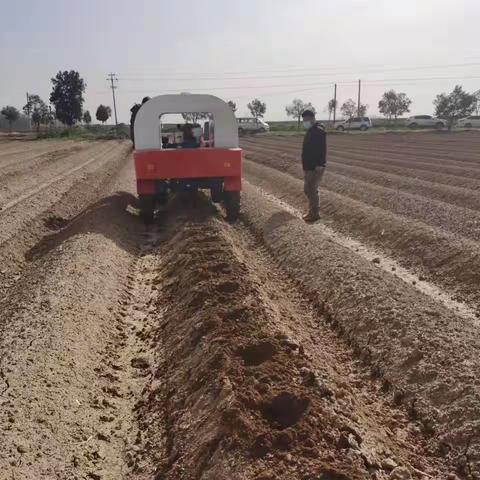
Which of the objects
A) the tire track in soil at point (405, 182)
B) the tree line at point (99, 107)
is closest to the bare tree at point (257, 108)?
the tree line at point (99, 107)

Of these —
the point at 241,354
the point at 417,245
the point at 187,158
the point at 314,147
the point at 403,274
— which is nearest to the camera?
the point at 241,354

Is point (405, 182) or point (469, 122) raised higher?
point (405, 182)

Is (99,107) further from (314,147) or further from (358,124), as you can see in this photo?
(314,147)

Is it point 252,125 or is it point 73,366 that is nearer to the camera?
point 73,366

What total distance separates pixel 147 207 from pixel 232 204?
1645 millimetres

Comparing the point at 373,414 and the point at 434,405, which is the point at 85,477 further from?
the point at 434,405

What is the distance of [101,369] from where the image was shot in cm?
466

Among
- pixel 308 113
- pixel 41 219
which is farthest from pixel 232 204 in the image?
pixel 41 219

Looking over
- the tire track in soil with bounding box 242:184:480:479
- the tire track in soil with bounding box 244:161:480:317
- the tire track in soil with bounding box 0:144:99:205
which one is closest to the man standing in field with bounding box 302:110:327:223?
the tire track in soil with bounding box 244:161:480:317

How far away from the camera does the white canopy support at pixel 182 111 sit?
1065 cm

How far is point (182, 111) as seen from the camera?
11.0m

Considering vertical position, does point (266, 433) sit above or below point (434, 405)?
above

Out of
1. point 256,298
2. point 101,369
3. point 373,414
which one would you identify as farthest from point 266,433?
point 256,298

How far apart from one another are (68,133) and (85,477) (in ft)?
207
